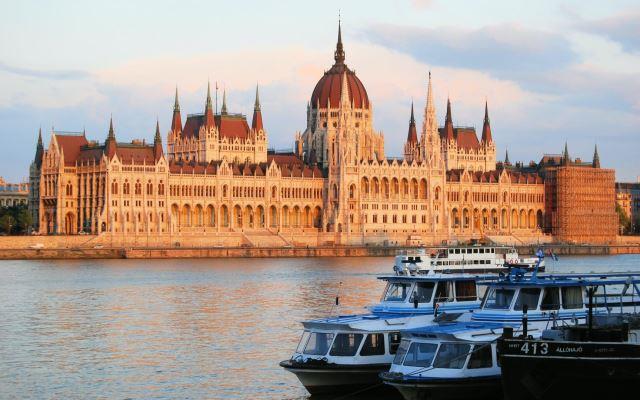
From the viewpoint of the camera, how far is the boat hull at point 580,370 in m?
28.1

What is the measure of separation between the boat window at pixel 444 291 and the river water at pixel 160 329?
16.4 feet

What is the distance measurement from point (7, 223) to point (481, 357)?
129 meters

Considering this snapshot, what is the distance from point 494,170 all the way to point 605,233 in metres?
20.0

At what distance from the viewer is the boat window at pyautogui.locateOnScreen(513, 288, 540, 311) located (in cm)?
3362

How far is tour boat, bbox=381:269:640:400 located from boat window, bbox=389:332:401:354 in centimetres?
109

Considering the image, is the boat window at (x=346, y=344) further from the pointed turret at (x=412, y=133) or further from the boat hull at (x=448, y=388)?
the pointed turret at (x=412, y=133)

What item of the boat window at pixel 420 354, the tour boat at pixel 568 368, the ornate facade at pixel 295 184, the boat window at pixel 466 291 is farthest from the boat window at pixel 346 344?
the ornate facade at pixel 295 184

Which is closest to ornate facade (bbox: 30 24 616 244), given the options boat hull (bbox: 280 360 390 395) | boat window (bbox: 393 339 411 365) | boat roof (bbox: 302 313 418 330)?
boat roof (bbox: 302 313 418 330)

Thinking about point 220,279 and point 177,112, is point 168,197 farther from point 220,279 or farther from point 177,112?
point 220,279

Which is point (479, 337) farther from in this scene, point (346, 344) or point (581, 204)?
point (581, 204)

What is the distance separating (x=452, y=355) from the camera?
3092 centimetres

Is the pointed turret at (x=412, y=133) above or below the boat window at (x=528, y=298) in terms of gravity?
above

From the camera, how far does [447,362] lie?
30.9 m

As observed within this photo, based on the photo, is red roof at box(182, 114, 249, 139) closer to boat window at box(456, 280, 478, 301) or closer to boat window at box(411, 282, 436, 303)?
boat window at box(456, 280, 478, 301)
